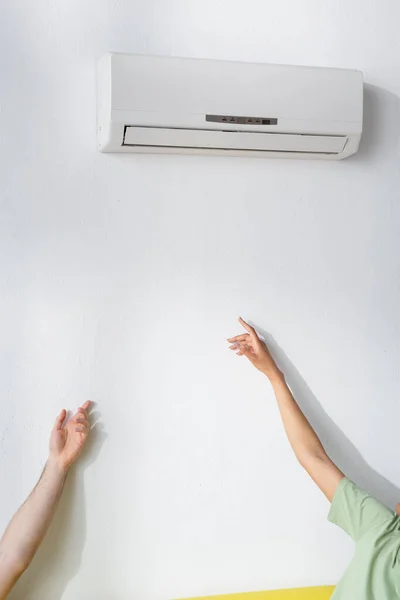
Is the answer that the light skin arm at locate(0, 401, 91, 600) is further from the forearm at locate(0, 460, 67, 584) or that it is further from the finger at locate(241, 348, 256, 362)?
the finger at locate(241, 348, 256, 362)

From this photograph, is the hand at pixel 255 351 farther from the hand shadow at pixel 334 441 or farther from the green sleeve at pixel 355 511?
the green sleeve at pixel 355 511

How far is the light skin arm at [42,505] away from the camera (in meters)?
1.96

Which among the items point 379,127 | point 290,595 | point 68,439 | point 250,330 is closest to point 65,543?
point 68,439

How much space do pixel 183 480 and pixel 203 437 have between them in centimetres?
13

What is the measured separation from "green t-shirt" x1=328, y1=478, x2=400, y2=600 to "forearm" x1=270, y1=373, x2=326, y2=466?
124 mm

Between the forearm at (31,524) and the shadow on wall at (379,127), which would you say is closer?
the forearm at (31,524)

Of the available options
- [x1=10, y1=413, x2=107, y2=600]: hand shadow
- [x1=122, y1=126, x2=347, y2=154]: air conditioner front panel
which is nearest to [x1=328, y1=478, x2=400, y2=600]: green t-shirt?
[x1=10, y1=413, x2=107, y2=600]: hand shadow

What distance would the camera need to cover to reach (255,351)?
2213 mm

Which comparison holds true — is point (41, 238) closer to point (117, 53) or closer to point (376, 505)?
point (117, 53)

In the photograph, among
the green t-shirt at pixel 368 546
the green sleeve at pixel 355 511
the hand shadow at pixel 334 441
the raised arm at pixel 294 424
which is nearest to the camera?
the green t-shirt at pixel 368 546

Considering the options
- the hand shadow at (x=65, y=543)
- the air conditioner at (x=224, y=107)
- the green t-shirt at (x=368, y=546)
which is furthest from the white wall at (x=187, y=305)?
the green t-shirt at (x=368, y=546)

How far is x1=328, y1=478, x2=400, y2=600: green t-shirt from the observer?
1935 millimetres

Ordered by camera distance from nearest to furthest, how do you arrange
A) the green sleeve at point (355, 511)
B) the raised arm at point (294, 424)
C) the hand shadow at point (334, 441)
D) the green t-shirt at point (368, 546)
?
the green t-shirt at point (368, 546)
the green sleeve at point (355, 511)
the raised arm at point (294, 424)
the hand shadow at point (334, 441)

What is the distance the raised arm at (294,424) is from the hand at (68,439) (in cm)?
48
